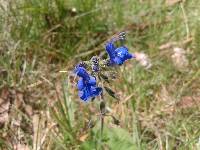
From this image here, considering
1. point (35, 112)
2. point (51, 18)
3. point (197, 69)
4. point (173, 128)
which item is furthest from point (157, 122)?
point (51, 18)

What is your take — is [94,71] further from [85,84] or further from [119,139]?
[119,139]

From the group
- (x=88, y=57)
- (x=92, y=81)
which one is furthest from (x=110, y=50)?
(x=88, y=57)

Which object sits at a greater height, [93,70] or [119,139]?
[93,70]

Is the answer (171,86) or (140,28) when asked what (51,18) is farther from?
(171,86)

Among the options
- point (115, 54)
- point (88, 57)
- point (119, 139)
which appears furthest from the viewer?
point (88, 57)

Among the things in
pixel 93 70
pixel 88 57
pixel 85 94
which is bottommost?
pixel 85 94

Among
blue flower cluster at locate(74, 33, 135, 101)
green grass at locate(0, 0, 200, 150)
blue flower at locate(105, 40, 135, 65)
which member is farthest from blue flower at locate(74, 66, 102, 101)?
green grass at locate(0, 0, 200, 150)

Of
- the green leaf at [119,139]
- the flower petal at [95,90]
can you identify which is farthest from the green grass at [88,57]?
the flower petal at [95,90]
